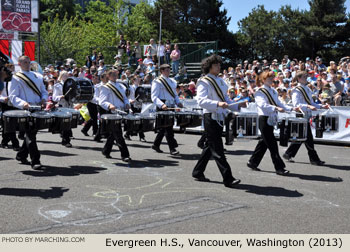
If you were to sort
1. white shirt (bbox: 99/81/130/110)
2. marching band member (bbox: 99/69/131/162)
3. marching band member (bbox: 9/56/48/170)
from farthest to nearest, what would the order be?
white shirt (bbox: 99/81/130/110), marching band member (bbox: 99/69/131/162), marching band member (bbox: 9/56/48/170)

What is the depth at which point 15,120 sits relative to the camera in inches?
329

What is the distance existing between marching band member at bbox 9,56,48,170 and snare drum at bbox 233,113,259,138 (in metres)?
3.55

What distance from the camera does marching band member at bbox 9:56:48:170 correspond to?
872 centimetres

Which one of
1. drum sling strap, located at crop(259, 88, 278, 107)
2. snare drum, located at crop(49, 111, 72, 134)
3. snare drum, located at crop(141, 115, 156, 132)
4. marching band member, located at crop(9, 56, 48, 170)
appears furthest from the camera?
snare drum, located at crop(141, 115, 156, 132)

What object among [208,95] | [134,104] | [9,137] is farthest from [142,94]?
[208,95]

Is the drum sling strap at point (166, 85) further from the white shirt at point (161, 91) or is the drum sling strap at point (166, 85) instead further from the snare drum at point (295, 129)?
the snare drum at point (295, 129)

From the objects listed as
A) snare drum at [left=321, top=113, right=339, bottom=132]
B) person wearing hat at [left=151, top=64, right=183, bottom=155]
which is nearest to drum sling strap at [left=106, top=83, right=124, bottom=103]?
person wearing hat at [left=151, top=64, right=183, bottom=155]

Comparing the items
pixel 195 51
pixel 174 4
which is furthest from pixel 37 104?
pixel 174 4

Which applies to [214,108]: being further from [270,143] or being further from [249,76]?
[249,76]

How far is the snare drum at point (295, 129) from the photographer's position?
374 inches

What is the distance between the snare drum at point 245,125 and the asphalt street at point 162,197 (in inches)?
30.0

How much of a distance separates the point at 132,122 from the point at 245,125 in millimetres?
2389

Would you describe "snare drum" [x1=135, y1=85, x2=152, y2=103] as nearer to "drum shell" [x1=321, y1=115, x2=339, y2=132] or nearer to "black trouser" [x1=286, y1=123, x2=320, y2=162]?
"black trouser" [x1=286, y1=123, x2=320, y2=162]

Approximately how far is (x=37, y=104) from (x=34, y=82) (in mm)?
401
